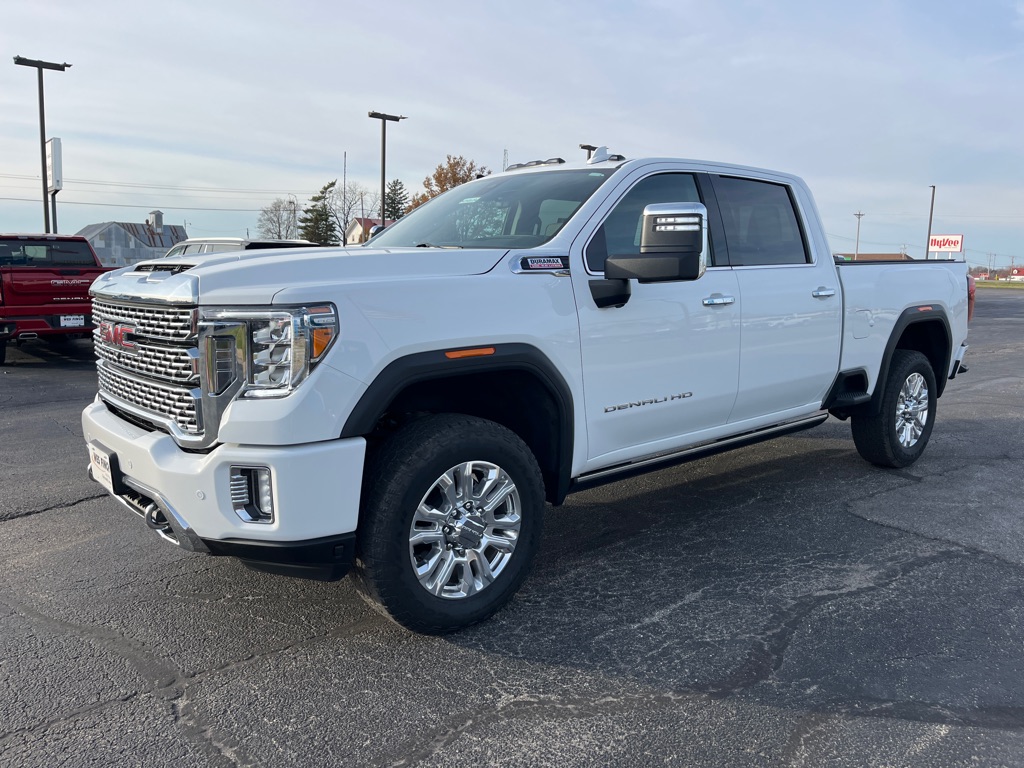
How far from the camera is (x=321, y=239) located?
237 feet

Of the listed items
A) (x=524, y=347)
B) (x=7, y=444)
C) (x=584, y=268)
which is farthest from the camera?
(x=7, y=444)

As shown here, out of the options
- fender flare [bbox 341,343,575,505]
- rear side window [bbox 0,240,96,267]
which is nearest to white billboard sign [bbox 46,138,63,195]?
rear side window [bbox 0,240,96,267]

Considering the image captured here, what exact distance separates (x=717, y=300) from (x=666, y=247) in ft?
2.93

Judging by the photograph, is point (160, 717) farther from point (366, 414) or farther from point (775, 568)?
point (775, 568)

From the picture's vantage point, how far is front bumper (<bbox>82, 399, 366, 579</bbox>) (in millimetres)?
2896

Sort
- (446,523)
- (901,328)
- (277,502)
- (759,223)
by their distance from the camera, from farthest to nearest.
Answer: (901,328), (759,223), (446,523), (277,502)

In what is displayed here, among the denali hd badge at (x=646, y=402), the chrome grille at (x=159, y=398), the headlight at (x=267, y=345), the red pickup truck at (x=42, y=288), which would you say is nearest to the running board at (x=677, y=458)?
the denali hd badge at (x=646, y=402)

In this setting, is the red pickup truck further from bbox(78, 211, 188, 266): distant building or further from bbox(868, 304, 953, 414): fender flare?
bbox(78, 211, 188, 266): distant building

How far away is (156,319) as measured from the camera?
320 centimetres

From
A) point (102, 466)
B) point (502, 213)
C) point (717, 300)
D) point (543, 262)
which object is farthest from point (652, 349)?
point (102, 466)

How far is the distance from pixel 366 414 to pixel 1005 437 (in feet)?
20.8

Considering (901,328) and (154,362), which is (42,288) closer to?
(154,362)

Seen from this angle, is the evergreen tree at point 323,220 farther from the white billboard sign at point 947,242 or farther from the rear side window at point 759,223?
the rear side window at point 759,223

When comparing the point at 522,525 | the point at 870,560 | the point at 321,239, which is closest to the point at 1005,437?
the point at 870,560
